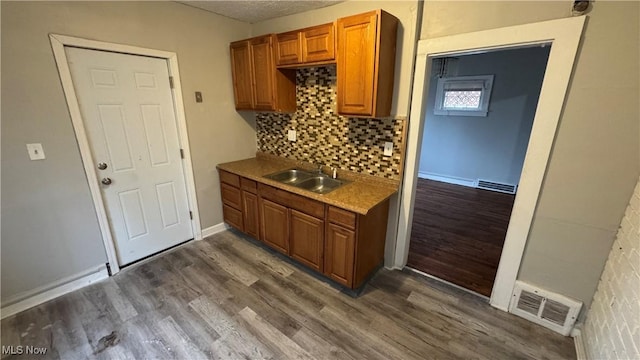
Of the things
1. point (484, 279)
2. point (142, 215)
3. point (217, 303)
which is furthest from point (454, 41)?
point (142, 215)

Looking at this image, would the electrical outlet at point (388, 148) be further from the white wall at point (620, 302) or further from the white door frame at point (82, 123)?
the white door frame at point (82, 123)

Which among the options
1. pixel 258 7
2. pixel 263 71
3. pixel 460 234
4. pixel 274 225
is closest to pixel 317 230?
pixel 274 225

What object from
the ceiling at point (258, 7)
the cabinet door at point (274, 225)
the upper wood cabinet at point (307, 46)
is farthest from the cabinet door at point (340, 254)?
the ceiling at point (258, 7)

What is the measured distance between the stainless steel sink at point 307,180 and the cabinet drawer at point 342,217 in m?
0.49

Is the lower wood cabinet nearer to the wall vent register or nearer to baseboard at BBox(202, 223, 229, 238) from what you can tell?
baseboard at BBox(202, 223, 229, 238)

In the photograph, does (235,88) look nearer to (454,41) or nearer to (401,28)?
(401,28)

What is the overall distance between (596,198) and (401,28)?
1.76 meters

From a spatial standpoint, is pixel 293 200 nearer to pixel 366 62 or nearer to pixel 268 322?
pixel 268 322

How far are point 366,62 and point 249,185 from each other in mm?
1677

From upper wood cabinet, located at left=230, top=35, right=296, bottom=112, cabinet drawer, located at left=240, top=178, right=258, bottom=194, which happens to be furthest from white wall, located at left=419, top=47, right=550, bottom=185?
cabinet drawer, located at left=240, top=178, right=258, bottom=194

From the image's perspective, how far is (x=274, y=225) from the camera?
8.56 ft

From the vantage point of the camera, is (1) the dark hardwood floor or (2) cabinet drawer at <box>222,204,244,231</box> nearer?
(1) the dark hardwood floor

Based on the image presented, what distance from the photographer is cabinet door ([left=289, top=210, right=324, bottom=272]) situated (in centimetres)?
225

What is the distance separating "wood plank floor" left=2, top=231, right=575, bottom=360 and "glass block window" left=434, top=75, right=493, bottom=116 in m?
3.89
